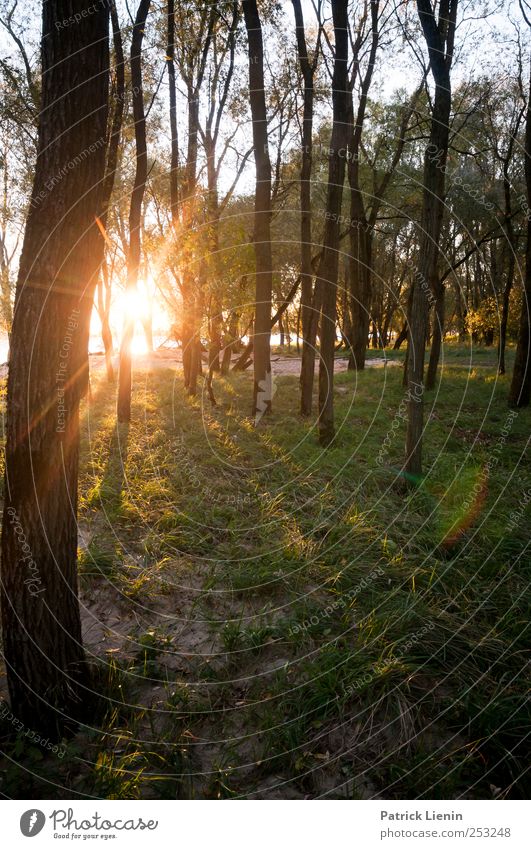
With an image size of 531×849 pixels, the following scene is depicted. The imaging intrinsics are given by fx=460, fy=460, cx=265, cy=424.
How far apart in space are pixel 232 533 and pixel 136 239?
855 cm

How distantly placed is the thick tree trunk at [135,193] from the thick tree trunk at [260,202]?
255 centimetres

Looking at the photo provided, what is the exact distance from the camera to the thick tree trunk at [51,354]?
3219 mm

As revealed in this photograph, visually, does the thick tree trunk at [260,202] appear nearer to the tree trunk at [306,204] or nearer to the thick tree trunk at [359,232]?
the tree trunk at [306,204]

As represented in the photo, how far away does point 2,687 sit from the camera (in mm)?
4086

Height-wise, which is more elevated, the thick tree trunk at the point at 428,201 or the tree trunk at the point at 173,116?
the tree trunk at the point at 173,116

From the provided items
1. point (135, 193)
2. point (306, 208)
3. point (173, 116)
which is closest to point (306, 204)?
point (306, 208)

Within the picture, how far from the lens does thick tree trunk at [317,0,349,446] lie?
30.4 ft

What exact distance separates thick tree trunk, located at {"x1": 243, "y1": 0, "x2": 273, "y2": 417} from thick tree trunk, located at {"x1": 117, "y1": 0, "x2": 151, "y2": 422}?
2.55 m

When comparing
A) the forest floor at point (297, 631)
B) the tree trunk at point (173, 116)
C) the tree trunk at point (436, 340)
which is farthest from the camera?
the tree trunk at point (436, 340)

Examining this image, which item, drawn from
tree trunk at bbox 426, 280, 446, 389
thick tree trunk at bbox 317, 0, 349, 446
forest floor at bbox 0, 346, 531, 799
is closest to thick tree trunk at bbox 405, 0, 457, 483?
forest floor at bbox 0, 346, 531, 799

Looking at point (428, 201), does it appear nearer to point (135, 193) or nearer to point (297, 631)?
point (297, 631)

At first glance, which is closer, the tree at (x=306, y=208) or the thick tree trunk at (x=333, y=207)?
the thick tree trunk at (x=333, y=207)

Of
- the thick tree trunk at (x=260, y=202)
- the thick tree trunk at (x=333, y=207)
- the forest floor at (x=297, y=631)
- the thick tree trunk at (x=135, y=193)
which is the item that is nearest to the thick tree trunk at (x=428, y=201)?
the forest floor at (x=297, y=631)

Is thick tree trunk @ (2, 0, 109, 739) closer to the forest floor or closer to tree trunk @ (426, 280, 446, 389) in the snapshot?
the forest floor
